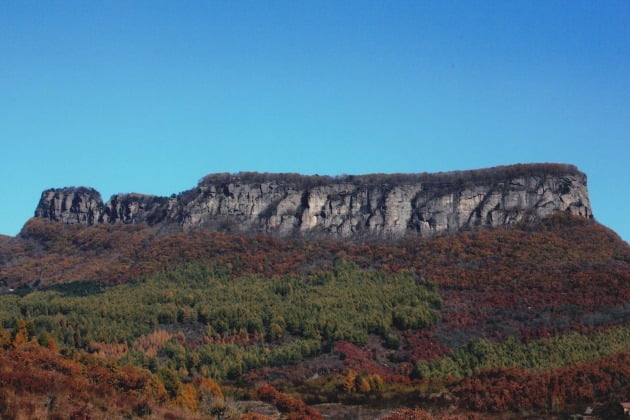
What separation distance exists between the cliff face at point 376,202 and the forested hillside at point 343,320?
7.22 meters

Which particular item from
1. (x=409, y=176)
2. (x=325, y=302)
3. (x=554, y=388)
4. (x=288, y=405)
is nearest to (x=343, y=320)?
(x=325, y=302)

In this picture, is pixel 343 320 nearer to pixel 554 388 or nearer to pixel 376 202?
pixel 554 388

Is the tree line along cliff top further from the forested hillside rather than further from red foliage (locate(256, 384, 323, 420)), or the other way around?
red foliage (locate(256, 384, 323, 420))

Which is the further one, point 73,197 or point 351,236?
point 73,197

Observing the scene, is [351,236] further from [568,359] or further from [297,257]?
[568,359]

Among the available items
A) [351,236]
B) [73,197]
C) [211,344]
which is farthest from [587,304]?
[73,197]

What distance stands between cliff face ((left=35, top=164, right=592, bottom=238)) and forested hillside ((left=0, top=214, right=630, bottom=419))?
23.7 feet

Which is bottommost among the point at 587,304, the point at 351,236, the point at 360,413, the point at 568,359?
the point at 360,413

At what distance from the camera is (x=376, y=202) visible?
15975cm

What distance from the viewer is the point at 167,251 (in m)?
144

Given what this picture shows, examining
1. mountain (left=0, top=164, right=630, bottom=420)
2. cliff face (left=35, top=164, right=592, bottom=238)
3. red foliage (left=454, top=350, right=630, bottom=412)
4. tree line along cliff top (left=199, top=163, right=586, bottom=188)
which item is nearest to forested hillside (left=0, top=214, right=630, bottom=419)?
red foliage (left=454, top=350, right=630, bottom=412)

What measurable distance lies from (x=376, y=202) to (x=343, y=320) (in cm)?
5670

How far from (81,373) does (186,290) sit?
8119 centimetres

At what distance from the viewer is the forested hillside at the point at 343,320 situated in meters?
64.8
